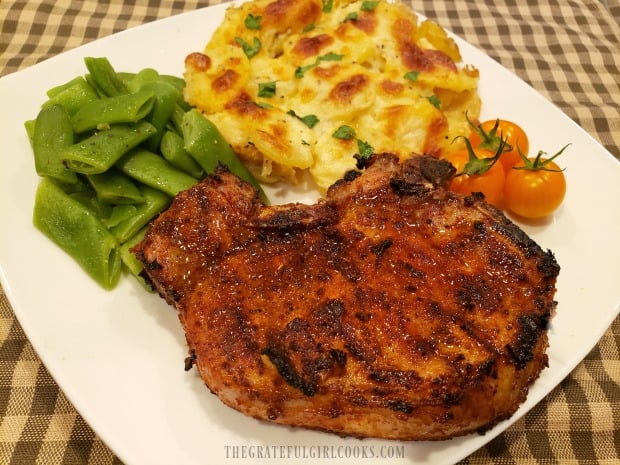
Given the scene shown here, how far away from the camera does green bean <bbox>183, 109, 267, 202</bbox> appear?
10.5 feet

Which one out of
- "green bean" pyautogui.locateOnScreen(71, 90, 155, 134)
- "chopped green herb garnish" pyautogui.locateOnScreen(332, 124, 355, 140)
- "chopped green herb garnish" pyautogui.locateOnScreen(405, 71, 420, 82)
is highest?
"green bean" pyautogui.locateOnScreen(71, 90, 155, 134)

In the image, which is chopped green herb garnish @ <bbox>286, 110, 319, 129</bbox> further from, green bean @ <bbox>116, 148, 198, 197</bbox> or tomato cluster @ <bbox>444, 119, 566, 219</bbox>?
tomato cluster @ <bbox>444, 119, 566, 219</bbox>

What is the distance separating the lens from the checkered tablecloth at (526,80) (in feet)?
9.19

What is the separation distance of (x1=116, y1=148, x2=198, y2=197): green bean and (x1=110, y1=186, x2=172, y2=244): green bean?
6 cm

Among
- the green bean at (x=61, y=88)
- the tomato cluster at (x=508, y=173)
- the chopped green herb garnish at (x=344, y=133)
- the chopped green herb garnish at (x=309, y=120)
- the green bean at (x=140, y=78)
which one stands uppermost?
the green bean at (x=61, y=88)

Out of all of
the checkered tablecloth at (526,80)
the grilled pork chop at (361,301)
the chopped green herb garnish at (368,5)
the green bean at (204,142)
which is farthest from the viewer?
the chopped green herb garnish at (368,5)

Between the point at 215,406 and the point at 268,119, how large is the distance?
180 centimetres

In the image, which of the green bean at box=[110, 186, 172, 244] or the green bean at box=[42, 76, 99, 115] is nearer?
the green bean at box=[110, 186, 172, 244]

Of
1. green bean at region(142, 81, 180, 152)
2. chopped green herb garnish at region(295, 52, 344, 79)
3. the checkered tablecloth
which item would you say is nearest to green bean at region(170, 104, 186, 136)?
green bean at region(142, 81, 180, 152)

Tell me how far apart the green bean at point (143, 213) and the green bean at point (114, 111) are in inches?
16.9

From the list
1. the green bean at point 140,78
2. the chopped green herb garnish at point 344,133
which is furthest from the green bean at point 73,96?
the chopped green herb garnish at point 344,133

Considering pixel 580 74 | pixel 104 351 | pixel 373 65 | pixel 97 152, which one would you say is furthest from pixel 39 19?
pixel 580 74

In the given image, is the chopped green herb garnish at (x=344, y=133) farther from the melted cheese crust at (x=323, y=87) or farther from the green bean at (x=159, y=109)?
the green bean at (x=159, y=109)

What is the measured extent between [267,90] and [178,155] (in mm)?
777
